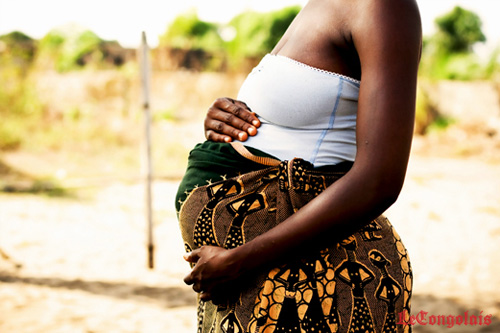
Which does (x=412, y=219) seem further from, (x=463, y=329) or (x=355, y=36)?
(x=355, y=36)

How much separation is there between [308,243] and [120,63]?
1475 cm

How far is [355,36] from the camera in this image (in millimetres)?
1010

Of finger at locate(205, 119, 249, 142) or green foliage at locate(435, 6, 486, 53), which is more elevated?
green foliage at locate(435, 6, 486, 53)

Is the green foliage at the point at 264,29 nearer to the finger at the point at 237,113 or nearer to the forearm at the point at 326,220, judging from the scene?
the finger at the point at 237,113

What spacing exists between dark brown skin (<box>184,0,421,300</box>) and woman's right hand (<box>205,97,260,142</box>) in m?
0.22

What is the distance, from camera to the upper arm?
3.16 ft

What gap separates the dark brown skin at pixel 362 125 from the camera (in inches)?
38.0

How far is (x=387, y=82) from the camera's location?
96 centimetres

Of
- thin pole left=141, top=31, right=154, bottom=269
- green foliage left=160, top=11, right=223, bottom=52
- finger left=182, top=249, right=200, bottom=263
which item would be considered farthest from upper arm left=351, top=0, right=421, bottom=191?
green foliage left=160, top=11, right=223, bottom=52

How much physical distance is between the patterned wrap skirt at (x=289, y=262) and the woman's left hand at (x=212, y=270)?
33 millimetres

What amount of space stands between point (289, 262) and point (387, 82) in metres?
0.47

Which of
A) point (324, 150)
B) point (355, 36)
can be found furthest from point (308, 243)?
point (355, 36)

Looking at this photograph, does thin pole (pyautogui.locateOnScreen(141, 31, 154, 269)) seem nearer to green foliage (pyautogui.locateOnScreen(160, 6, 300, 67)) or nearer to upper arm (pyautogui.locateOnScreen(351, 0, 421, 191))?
upper arm (pyautogui.locateOnScreen(351, 0, 421, 191))

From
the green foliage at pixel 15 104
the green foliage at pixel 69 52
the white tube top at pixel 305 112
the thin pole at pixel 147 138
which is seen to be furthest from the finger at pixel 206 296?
the green foliage at pixel 69 52
